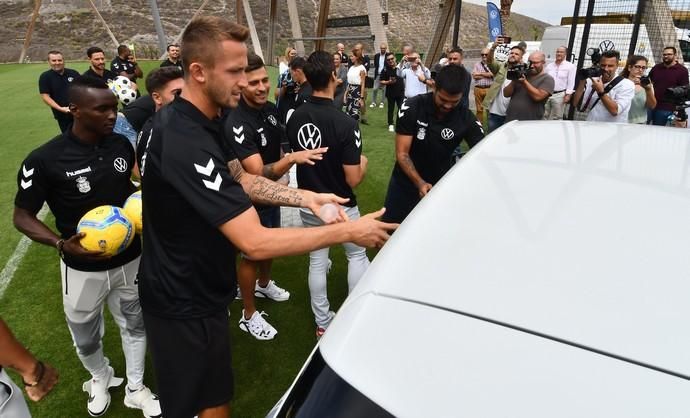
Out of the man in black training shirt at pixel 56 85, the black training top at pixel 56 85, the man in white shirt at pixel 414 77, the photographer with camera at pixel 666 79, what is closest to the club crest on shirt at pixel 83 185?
the man in black training shirt at pixel 56 85

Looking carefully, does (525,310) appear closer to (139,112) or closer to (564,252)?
(564,252)

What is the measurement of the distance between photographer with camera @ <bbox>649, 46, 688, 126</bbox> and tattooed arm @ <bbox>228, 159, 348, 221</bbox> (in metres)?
7.32

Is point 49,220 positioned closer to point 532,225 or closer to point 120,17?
point 532,225

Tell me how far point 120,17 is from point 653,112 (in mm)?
62196

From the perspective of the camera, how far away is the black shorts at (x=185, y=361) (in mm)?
1887

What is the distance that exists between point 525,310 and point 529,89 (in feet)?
18.8

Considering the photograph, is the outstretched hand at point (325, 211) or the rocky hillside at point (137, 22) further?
the rocky hillside at point (137, 22)

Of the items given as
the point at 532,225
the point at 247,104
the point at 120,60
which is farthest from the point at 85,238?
the point at 120,60

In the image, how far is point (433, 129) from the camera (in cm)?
360

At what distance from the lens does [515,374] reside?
32.9 inches

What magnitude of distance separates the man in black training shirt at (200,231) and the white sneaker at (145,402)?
0.90 meters

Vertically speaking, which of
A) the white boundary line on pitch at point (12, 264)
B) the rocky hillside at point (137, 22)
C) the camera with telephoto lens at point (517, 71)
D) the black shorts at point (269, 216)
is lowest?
the white boundary line on pitch at point (12, 264)

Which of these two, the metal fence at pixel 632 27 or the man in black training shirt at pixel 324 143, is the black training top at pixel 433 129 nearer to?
the man in black training shirt at pixel 324 143

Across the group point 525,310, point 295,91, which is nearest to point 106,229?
point 525,310
